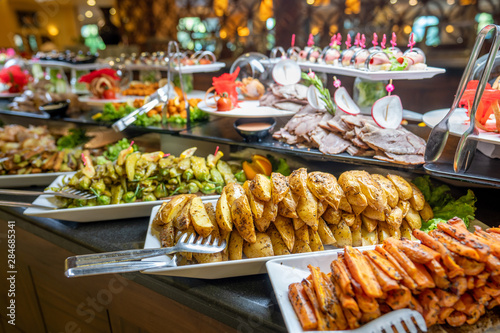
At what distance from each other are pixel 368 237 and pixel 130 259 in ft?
3.73

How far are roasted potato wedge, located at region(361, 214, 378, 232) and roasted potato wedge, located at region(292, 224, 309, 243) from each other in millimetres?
298

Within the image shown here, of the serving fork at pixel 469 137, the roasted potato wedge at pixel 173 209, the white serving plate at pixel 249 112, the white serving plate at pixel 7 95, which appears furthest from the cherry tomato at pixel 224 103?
the white serving plate at pixel 7 95

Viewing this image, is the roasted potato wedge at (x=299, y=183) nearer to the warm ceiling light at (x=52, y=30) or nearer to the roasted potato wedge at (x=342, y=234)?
the roasted potato wedge at (x=342, y=234)

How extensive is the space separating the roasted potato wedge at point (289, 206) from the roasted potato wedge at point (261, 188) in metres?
0.08

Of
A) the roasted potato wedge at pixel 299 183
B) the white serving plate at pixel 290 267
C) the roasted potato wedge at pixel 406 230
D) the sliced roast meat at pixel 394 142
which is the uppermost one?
the sliced roast meat at pixel 394 142

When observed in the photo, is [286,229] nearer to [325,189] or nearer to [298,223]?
[298,223]

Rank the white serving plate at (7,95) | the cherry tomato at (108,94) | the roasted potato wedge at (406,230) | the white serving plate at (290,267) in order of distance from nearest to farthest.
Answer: the white serving plate at (290,267), the roasted potato wedge at (406,230), the cherry tomato at (108,94), the white serving plate at (7,95)

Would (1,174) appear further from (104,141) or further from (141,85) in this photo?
(141,85)

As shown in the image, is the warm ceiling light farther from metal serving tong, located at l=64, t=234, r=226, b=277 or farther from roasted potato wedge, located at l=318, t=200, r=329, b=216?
roasted potato wedge, located at l=318, t=200, r=329, b=216

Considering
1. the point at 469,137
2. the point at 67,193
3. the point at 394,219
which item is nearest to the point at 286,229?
the point at 394,219

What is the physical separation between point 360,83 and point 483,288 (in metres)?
1.74

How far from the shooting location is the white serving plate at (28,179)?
2.60 metres

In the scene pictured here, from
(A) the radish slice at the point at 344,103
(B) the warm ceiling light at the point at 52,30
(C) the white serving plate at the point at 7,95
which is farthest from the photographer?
(B) the warm ceiling light at the point at 52,30

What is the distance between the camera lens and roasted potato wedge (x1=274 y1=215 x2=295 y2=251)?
1558mm
